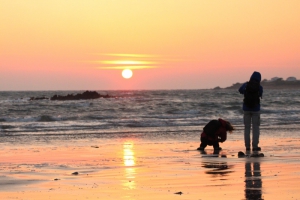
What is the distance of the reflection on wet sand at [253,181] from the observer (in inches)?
309

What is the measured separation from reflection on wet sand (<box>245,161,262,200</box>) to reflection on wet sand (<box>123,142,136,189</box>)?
5.11ft

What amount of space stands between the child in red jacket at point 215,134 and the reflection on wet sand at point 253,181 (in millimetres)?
3330

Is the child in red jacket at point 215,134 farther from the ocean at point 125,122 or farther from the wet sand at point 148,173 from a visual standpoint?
the ocean at point 125,122

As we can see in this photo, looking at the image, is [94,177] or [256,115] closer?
[94,177]

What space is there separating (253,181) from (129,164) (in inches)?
127

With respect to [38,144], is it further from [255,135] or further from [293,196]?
[293,196]

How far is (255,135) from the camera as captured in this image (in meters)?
13.8

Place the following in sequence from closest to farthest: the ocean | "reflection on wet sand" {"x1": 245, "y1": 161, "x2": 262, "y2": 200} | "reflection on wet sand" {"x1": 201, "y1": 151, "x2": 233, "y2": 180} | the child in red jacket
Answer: "reflection on wet sand" {"x1": 245, "y1": 161, "x2": 262, "y2": 200}
"reflection on wet sand" {"x1": 201, "y1": 151, "x2": 233, "y2": 180}
the child in red jacket
the ocean

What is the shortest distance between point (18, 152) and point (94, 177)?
5415mm

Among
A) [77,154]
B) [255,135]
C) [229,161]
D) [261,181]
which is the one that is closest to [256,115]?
[255,135]

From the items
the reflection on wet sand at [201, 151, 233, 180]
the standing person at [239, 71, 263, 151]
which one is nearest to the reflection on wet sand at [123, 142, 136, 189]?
the reflection on wet sand at [201, 151, 233, 180]

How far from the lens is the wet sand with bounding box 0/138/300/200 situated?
26.9 feet

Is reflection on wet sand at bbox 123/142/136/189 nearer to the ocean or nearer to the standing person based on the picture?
the standing person

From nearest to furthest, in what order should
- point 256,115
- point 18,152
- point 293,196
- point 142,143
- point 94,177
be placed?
point 293,196, point 94,177, point 256,115, point 18,152, point 142,143
